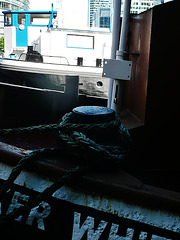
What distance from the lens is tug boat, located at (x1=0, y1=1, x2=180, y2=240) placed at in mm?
1211

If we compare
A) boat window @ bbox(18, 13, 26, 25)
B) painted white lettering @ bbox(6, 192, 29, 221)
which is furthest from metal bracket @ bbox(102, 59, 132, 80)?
boat window @ bbox(18, 13, 26, 25)

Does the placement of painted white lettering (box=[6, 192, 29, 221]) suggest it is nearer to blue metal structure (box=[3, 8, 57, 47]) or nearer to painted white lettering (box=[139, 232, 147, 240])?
painted white lettering (box=[139, 232, 147, 240])

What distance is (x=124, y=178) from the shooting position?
1.31 m

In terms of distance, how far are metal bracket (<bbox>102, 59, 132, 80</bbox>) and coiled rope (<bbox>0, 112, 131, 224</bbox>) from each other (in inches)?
38.0

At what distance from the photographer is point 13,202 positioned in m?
1.41

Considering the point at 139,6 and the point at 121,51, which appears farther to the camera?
the point at 139,6

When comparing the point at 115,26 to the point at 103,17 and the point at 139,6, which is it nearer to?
the point at 139,6

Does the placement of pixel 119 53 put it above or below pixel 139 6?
below

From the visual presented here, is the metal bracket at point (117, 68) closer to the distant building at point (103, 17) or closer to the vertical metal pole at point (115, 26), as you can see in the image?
the vertical metal pole at point (115, 26)

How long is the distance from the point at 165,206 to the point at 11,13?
10.6 metres

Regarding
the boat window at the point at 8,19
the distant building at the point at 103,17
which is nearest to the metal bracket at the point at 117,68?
the distant building at the point at 103,17

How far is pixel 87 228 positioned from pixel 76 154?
0.33 metres

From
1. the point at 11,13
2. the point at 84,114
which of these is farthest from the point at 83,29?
the point at 84,114

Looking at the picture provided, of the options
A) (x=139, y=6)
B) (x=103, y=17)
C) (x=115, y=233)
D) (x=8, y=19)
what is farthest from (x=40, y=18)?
(x=115, y=233)
